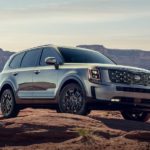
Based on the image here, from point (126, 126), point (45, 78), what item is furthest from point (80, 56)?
point (126, 126)

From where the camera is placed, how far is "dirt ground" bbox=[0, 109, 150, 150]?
22.0 feet

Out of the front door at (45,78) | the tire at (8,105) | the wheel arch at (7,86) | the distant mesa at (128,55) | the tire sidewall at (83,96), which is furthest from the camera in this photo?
the distant mesa at (128,55)

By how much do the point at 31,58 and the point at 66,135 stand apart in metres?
5.69

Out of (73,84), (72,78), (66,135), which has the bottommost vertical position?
(66,135)

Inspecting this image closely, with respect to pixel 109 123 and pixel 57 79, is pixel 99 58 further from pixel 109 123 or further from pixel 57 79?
pixel 109 123

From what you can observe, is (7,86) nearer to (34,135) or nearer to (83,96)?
(83,96)

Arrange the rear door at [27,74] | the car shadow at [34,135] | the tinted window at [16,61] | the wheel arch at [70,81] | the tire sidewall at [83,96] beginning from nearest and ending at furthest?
1. the car shadow at [34,135]
2. the tire sidewall at [83,96]
3. the wheel arch at [70,81]
4. the rear door at [27,74]
5. the tinted window at [16,61]

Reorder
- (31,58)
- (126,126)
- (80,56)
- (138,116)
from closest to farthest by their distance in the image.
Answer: (126,126) → (80,56) → (138,116) → (31,58)

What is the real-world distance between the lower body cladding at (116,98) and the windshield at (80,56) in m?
1.60

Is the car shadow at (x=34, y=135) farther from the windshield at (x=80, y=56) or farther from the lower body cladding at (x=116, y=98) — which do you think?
the windshield at (x=80, y=56)

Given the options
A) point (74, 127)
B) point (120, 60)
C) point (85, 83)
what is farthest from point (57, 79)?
point (120, 60)

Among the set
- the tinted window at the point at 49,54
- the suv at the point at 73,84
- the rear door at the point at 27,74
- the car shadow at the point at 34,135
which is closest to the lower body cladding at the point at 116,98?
the suv at the point at 73,84

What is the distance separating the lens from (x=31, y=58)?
12.9 m

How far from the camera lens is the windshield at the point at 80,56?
11758 millimetres
